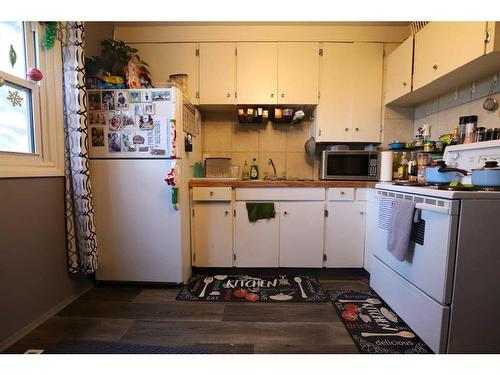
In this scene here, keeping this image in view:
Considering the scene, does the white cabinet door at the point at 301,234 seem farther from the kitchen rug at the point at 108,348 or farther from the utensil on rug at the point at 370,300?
the kitchen rug at the point at 108,348

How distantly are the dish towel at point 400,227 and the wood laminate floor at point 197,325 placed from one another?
1.90ft

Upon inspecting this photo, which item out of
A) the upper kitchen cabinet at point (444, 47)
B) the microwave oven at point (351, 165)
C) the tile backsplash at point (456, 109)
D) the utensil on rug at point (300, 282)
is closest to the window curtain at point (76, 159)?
the utensil on rug at point (300, 282)

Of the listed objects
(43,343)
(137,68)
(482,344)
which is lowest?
(43,343)

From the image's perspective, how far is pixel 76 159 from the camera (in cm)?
159

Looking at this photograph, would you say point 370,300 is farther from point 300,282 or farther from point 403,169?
point 403,169

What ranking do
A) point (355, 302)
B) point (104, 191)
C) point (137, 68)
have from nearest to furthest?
1. point (355, 302)
2. point (104, 191)
3. point (137, 68)

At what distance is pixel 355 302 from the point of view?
5.46 ft

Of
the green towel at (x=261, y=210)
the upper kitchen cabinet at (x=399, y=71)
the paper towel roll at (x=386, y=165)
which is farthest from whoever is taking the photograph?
the paper towel roll at (x=386, y=165)

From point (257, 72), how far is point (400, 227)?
1.83 meters

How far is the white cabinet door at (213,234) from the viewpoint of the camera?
6.72 feet
